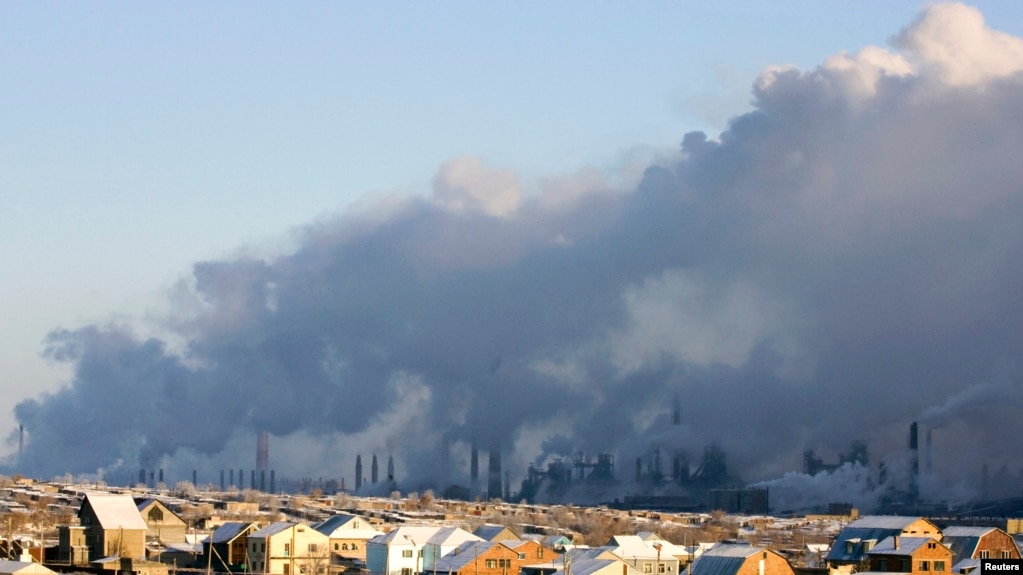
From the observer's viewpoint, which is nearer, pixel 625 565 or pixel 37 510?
pixel 625 565

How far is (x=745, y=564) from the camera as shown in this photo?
188ft

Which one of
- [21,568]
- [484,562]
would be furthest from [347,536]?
[21,568]

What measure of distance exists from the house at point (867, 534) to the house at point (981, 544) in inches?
36.1

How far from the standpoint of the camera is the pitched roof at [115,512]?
65.9 meters

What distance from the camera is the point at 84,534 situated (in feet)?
217

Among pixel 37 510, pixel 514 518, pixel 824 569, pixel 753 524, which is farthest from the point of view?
pixel 753 524

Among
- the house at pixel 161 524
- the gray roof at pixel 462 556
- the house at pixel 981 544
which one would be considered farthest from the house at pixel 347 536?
the house at pixel 981 544

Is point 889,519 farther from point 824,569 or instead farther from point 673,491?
point 673,491

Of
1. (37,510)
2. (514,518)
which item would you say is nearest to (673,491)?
(514,518)

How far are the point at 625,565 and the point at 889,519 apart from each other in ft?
58.8

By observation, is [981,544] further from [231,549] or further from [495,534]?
[231,549]

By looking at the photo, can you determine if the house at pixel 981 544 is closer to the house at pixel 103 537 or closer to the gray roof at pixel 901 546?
the gray roof at pixel 901 546

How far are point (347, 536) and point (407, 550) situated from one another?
587 cm

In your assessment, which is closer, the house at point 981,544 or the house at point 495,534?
the house at point 981,544
